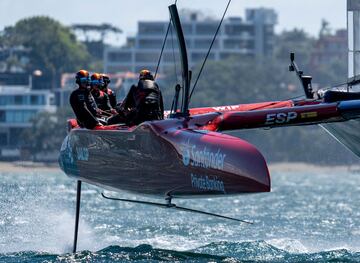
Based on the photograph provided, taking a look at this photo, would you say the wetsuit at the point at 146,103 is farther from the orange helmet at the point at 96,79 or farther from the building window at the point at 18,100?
the building window at the point at 18,100

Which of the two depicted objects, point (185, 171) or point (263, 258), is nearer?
point (185, 171)

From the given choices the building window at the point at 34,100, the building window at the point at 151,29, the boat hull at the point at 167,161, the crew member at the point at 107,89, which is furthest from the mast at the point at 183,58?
the building window at the point at 151,29

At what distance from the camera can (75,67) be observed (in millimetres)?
80562

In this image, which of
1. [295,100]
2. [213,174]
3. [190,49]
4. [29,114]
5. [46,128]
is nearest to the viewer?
[213,174]

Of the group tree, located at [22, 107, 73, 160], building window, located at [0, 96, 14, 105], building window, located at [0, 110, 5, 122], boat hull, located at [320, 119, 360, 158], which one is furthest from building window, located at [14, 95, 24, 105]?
boat hull, located at [320, 119, 360, 158]

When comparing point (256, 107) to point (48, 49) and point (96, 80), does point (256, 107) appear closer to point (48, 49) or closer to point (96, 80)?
point (96, 80)

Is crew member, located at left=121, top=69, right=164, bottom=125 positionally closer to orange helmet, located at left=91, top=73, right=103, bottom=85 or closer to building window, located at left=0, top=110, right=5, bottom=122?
orange helmet, located at left=91, top=73, right=103, bottom=85

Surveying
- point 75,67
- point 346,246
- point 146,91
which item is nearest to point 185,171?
point 146,91

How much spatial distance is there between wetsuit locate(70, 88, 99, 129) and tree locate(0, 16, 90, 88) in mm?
60379

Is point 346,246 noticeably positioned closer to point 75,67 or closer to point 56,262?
point 56,262

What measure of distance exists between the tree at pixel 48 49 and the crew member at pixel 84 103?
198 ft

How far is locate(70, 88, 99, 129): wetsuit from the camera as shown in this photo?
12.8m

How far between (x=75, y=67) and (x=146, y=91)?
225ft

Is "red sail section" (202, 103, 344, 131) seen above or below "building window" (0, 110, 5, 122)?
above
